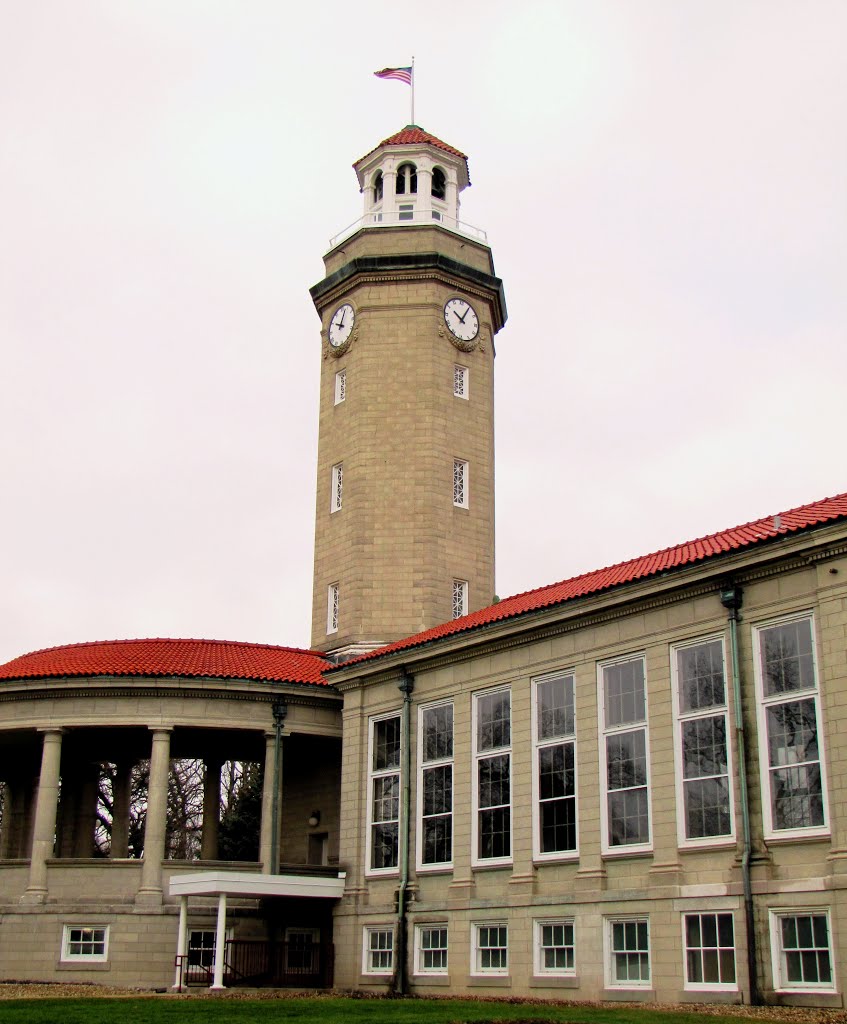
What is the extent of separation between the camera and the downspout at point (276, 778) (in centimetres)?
3484

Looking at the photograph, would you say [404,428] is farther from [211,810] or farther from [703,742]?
[703,742]

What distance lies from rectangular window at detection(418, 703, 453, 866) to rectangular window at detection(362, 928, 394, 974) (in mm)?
2165

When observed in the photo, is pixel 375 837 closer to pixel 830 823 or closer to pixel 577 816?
pixel 577 816

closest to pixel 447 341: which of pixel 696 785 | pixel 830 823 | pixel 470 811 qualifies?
pixel 470 811

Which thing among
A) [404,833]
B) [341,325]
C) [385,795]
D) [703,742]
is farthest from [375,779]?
[341,325]

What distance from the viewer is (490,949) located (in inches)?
1130

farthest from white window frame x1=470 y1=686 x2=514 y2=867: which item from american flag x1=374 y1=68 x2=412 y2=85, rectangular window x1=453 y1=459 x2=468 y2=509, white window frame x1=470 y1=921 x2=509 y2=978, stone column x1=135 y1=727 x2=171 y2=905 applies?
american flag x1=374 y1=68 x2=412 y2=85

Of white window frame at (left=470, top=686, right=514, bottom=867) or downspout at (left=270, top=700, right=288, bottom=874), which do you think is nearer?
white window frame at (left=470, top=686, right=514, bottom=867)

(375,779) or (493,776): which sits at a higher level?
(375,779)

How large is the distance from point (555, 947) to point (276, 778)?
36.7 feet

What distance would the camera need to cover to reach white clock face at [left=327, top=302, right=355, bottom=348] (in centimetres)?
4619

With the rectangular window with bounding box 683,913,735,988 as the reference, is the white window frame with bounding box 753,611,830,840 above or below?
above

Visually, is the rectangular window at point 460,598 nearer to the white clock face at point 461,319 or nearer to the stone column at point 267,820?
the white clock face at point 461,319

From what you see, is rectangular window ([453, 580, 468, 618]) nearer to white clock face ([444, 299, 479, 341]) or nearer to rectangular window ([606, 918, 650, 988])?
white clock face ([444, 299, 479, 341])
